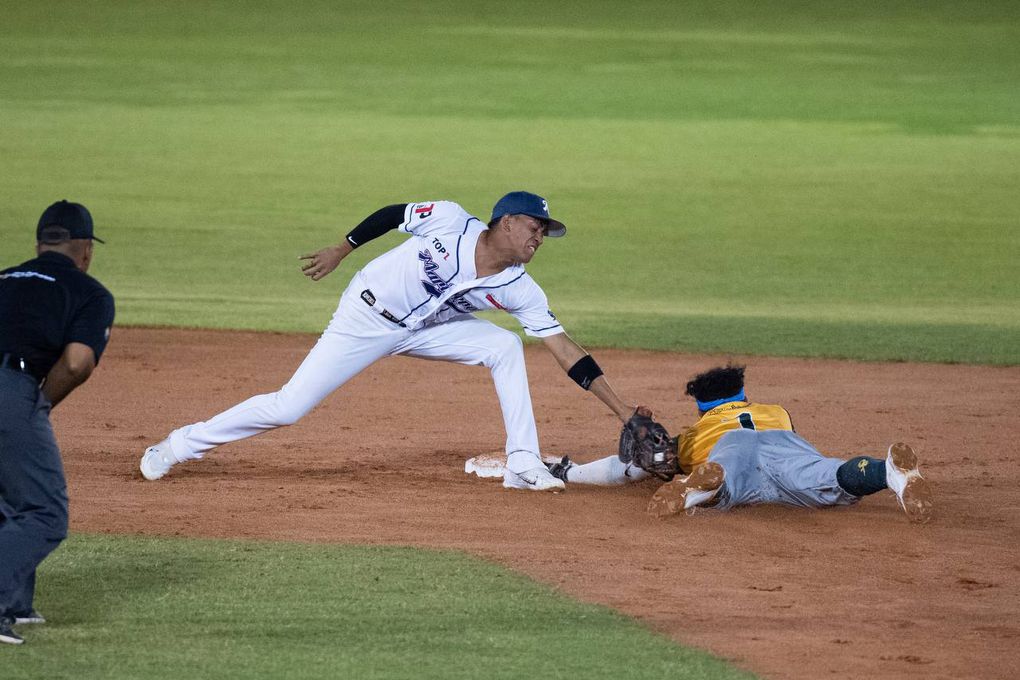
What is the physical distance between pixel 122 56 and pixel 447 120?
31.8 feet

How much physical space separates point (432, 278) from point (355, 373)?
2.24ft

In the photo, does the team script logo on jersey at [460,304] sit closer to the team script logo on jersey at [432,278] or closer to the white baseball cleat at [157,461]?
the team script logo on jersey at [432,278]

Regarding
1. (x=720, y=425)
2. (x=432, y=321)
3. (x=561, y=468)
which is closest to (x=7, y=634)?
(x=432, y=321)

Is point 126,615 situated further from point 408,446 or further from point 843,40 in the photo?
point 843,40

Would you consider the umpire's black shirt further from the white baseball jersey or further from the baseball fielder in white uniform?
the white baseball jersey

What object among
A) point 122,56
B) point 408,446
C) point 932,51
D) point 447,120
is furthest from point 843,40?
point 408,446

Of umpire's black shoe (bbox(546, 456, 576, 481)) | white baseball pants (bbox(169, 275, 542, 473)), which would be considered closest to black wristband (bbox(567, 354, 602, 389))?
white baseball pants (bbox(169, 275, 542, 473))

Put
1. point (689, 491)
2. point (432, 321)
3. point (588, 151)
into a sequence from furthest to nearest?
point (588, 151) < point (432, 321) < point (689, 491)

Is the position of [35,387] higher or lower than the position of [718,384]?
higher

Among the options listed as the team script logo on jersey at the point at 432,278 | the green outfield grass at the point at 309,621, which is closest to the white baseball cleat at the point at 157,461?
the green outfield grass at the point at 309,621

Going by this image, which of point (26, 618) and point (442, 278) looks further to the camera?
point (442, 278)

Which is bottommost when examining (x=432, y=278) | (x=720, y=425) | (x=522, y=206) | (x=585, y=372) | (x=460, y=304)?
(x=720, y=425)

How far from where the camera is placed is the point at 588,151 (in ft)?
101

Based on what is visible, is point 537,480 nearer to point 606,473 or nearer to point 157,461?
point 606,473
